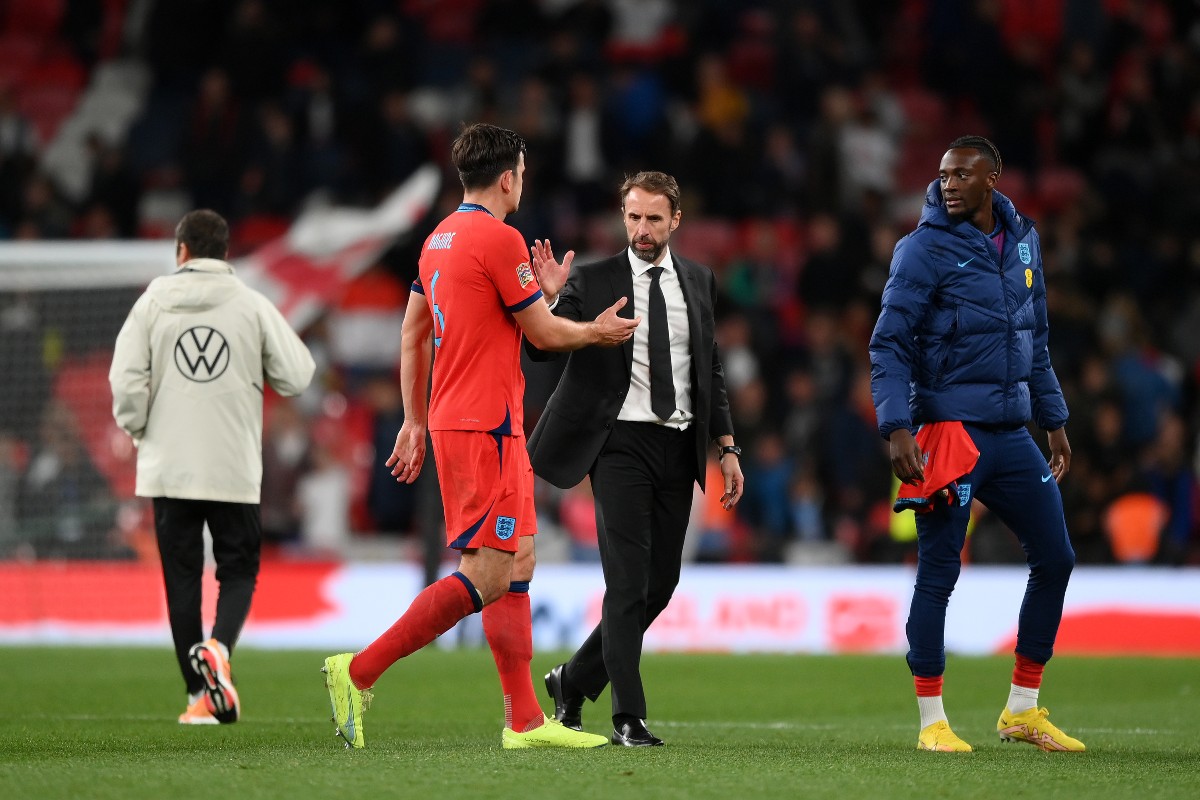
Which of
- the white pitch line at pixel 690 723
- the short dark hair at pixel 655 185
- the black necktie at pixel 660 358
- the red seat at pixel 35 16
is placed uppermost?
the red seat at pixel 35 16

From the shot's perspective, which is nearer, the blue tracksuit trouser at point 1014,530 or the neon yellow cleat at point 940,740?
the neon yellow cleat at point 940,740

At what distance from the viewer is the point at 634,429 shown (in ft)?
22.4

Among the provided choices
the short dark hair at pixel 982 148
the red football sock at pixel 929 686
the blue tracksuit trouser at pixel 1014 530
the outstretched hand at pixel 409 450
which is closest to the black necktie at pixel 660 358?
the outstretched hand at pixel 409 450

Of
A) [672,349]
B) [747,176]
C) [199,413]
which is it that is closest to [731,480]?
[672,349]

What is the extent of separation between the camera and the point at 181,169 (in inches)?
764

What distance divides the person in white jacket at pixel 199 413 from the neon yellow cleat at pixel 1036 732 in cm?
355

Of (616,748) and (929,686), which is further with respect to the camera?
(929,686)

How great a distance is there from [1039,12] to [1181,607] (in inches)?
382

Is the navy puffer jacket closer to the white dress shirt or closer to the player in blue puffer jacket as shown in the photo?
the player in blue puffer jacket

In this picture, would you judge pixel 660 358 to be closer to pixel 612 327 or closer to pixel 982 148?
pixel 612 327

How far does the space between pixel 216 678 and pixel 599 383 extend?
2.27 metres

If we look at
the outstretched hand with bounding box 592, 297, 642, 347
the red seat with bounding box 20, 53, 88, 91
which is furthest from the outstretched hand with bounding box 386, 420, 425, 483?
the red seat with bounding box 20, 53, 88, 91

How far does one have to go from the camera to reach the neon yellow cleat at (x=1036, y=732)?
6.53 m

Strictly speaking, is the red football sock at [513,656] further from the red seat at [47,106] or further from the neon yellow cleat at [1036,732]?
the red seat at [47,106]
